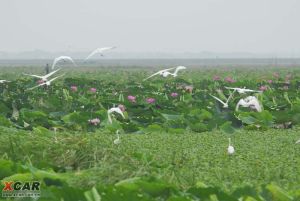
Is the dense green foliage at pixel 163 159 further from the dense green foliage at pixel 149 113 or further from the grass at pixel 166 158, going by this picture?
the dense green foliage at pixel 149 113

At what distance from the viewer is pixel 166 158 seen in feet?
11.9

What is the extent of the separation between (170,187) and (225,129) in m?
2.49

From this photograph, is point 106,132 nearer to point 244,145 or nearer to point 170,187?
point 244,145

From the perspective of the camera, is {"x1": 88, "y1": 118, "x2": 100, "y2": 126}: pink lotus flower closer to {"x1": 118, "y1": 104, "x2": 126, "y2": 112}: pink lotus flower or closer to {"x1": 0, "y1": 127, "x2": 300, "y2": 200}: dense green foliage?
{"x1": 118, "y1": 104, "x2": 126, "y2": 112}: pink lotus flower

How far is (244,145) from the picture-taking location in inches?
165

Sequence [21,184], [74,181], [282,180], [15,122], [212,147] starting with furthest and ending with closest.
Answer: [15,122] → [212,147] → [282,180] → [74,181] → [21,184]

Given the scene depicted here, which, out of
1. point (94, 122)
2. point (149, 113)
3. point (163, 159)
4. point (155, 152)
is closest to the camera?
point (163, 159)

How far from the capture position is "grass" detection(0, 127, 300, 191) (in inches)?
118

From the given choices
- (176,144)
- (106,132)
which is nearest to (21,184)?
(176,144)

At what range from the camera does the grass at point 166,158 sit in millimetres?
3009

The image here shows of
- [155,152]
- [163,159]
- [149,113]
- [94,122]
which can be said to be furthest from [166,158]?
[149,113]

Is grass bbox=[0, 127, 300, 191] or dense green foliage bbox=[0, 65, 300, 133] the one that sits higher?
grass bbox=[0, 127, 300, 191]

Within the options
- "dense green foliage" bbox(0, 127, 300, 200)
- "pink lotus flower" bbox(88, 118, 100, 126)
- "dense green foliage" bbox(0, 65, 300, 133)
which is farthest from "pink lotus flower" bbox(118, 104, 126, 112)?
"dense green foliage" bbox(0, 127, 300, 200)

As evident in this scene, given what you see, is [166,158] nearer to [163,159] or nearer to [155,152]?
[163,159]
